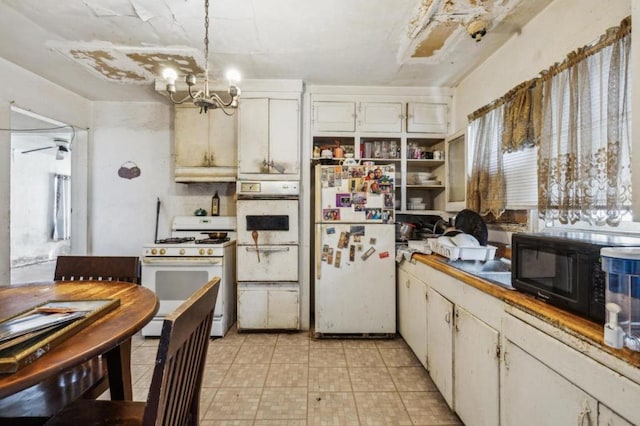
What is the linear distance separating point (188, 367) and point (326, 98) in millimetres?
2820

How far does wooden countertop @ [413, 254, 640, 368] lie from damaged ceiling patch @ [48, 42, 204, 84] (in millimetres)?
2662

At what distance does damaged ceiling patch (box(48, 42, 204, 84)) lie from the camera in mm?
2400

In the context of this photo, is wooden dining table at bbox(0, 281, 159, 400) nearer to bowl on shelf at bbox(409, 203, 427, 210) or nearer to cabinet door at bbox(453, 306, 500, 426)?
cabinet door at bbox(453, 306, 500, 426)

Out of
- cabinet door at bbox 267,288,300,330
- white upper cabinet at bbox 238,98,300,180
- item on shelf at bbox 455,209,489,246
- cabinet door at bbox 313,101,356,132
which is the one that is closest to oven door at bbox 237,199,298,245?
white upper cabinet at bbox 238,98,300,180

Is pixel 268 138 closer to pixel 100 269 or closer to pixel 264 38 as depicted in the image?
pixel 264 38

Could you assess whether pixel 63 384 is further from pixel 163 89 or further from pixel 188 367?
pixel 163 89

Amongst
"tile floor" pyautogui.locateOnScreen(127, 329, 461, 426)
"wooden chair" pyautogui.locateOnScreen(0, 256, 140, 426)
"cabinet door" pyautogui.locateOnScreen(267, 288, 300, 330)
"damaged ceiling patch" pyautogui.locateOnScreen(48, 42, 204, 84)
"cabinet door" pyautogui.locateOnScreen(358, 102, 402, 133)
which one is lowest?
"tile floor" pyautogui.locateOnScreen(127, 329, 461, 426)

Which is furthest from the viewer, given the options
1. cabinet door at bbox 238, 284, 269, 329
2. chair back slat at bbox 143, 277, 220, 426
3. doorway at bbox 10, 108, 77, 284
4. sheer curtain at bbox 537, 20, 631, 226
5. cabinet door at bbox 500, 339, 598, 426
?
doorway at bbox 10, 108, 77, 284

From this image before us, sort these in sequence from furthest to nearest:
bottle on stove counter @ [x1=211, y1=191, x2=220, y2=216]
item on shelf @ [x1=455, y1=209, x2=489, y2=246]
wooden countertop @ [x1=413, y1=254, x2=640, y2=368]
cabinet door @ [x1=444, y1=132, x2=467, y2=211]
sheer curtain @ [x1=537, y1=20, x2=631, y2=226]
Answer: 1. bottle on stove counter @ [x1=211, y1=191, x2=220, y2=216]
2. cabinet door @ [x1=444, y1=132, x2=467, y2=211]
3. item on shelf @ [x1=455, y1=209, x2=489, y2=246]
4. sheer curtain @ [x1=537, y1=20, x2=631, y2=226]
5. wooden countertop @ [x1=413, y1=254, x2=640, y2=368]

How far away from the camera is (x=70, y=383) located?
1.25 meters

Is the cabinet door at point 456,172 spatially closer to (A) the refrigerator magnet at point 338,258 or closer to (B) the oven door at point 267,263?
(A) the refrigerator magnet at point 338,258

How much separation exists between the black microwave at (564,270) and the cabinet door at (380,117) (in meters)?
2.02

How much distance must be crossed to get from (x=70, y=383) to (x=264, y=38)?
236cm

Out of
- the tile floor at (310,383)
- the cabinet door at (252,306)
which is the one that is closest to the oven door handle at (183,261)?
the cabinet door at (252,306)
